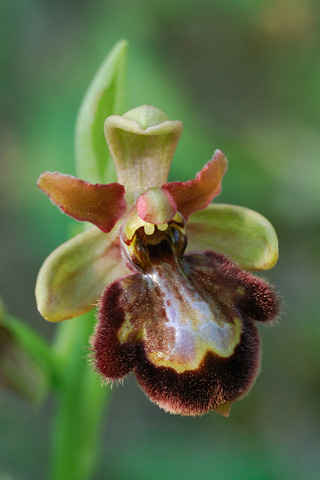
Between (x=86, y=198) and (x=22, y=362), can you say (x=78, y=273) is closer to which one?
(x=86, y=198)

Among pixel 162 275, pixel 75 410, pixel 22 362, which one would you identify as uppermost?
pixel 162 275

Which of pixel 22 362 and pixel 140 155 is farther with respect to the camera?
pixel 22 362

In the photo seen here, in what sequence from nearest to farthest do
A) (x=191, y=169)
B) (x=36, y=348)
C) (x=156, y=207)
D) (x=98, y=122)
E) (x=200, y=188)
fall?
(x=156, y=207)
(x=200, y=188)
(x=98, y=122)
(x=36, y=348)
(x=191, y=169)

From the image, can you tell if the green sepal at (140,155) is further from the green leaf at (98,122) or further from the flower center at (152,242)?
the green leaf at (98,122)

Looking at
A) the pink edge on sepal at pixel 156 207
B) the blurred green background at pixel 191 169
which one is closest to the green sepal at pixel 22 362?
the pink edge on sepal at pixel 156 207

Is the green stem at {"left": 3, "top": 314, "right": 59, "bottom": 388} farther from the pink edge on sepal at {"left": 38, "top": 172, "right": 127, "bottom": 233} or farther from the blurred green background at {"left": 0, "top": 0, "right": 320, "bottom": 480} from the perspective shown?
the blurred green background at {"left": 0, "top": 0, "right": 320, "bottom": 480}

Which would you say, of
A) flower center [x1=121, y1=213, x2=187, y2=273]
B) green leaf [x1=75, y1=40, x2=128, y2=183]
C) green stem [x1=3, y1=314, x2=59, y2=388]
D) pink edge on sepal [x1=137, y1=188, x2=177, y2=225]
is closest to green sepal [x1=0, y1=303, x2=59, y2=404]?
green stem [x1=3, y1=314, x2=59, y2=388]

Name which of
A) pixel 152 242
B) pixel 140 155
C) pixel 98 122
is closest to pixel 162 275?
pixel 152 242

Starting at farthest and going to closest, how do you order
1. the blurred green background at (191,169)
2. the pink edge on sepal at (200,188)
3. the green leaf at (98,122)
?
the blurred green background at (191,169)
the green leaf at (98,122)
the pink edge on sepal at (200,188)

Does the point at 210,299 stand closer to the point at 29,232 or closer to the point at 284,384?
the point at 29,232
